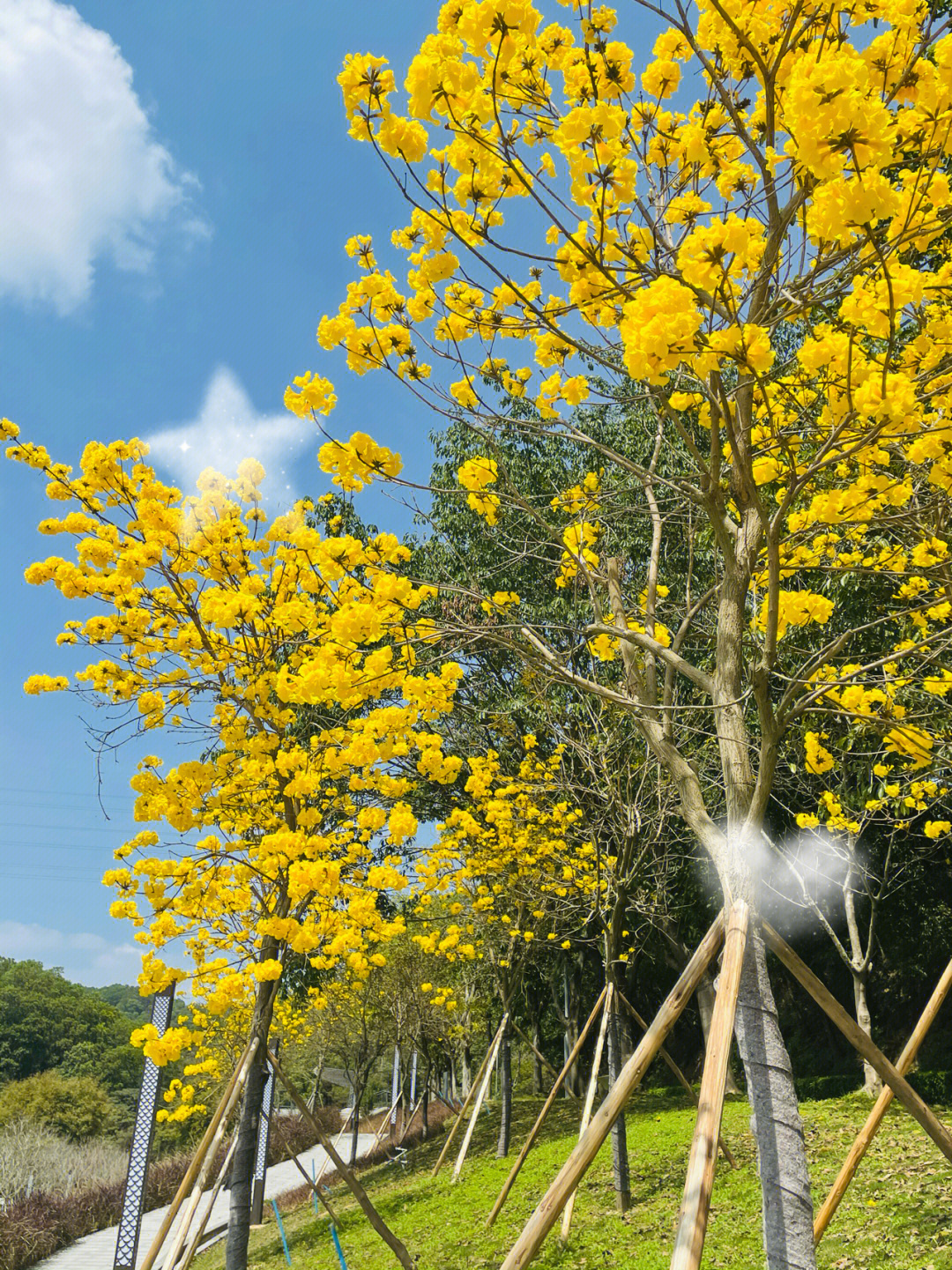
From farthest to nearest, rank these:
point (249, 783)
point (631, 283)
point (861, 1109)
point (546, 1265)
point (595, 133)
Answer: point (861, 1109), point (546, 1265), point (249, 783), point (631, 283), point (595, 133)

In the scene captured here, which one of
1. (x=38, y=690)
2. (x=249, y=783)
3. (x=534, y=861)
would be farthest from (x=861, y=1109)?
(x=38, y=690)

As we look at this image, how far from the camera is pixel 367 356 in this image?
2650mm

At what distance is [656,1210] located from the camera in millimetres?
6457

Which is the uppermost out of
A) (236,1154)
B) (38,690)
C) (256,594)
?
(256,594)

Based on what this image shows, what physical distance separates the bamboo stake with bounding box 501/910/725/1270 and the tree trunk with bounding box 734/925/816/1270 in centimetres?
14

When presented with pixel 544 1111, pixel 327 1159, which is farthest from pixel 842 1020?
pixel 327 1159

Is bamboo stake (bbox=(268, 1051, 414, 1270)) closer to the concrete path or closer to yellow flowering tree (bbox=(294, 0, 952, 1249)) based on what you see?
yellow flowering tree (bbox=(294, 0, 952, 1249))

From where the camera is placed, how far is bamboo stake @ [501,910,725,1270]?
1.96 metres

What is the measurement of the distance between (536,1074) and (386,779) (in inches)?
761

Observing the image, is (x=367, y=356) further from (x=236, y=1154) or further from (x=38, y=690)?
→ (x=236, y=1154)

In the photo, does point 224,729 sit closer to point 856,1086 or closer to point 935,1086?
point 935,1086

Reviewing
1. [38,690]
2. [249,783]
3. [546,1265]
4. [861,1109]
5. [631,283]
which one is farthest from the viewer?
[861,1109]

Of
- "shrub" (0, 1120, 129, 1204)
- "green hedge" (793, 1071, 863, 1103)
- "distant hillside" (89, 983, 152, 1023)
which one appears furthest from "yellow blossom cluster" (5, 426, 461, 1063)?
"distant hillside" (89, 983, 152, 1023)

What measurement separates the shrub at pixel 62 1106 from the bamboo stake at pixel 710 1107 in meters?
27.5
